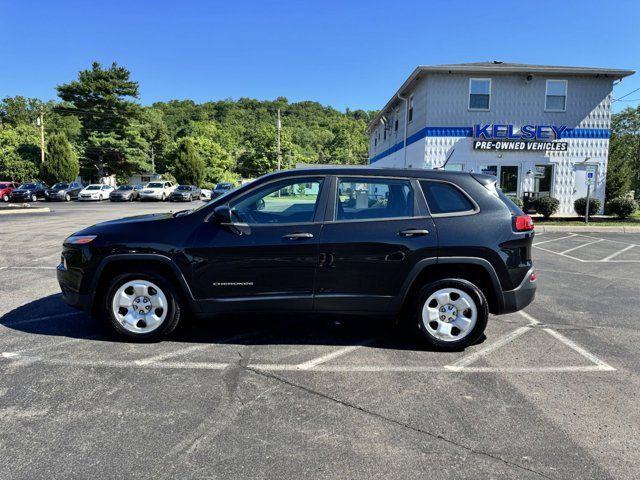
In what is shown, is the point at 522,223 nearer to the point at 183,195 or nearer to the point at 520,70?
the point at 520,70

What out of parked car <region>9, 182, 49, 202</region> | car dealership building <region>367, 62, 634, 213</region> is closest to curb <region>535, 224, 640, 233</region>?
car dealership building <region>367, 62, 634, 213</region>

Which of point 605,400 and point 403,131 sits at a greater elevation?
point 403,131

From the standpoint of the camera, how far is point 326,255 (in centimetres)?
426

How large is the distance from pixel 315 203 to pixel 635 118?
211 feet

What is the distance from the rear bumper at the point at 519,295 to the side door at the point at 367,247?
838mm

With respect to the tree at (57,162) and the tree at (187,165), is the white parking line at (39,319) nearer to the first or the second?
the tree at (57,162)

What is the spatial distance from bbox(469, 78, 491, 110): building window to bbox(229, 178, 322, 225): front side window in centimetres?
1816

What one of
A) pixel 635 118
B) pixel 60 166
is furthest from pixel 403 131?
pixel 635 118

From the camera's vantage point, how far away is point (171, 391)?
11.6ft

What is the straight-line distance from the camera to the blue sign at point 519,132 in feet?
66.5

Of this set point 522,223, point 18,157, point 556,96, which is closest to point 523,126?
point 556,96

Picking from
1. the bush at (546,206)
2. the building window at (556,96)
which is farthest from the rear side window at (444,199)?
the building window at (556,96)

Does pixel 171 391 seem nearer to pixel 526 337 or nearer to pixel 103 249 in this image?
pixel 103 249

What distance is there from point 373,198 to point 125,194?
37203mm
